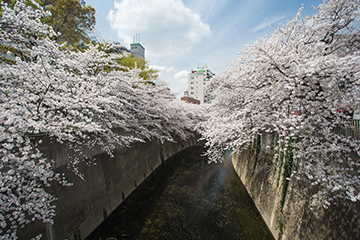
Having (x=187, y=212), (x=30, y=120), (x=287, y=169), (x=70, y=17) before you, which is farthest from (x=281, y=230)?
(x=70, y=17)

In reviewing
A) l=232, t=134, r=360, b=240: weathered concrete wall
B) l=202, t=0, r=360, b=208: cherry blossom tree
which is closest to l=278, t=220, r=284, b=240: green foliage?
l=232, t=134, r=360, b=240: weathered concrete wall

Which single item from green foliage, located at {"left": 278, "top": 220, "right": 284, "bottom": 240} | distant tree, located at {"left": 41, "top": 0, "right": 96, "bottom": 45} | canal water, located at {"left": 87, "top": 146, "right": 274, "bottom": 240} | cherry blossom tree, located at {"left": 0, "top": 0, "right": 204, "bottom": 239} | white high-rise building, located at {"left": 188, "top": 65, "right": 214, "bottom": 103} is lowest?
canal water, located at {"left": 87, "top": 146, "right": 274, "bottom": 240}

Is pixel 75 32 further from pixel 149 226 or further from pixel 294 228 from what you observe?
pixel 294 228

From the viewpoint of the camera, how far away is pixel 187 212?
28.6 ft

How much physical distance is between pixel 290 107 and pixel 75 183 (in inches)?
328

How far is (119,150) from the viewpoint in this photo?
10055 mm

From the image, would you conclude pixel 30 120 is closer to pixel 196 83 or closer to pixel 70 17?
pixel 70 17

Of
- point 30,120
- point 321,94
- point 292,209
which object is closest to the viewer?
point 30,120

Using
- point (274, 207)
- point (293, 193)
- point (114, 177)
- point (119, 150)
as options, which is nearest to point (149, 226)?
point (114, 177)

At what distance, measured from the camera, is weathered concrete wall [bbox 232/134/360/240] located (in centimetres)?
385

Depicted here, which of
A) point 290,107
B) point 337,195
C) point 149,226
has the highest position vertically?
point 290,107

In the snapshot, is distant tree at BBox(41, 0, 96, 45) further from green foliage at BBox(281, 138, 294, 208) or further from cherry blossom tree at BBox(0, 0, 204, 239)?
green foliage at BBox(281, 138, 294, 208)

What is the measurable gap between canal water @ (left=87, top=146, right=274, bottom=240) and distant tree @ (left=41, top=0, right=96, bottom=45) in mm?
12915

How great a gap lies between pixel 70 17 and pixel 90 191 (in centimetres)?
1433
